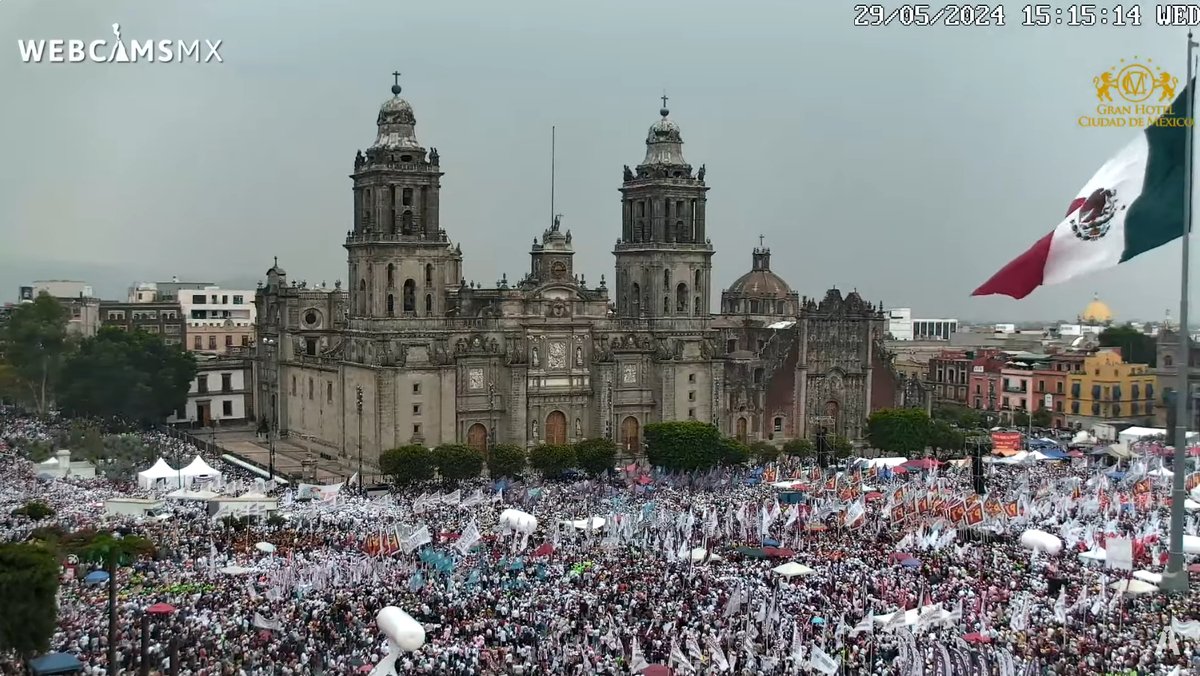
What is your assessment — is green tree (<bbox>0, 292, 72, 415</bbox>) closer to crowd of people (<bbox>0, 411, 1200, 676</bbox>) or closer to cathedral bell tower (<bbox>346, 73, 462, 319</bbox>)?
cathedral bell tower (<bbox>346, 73, 462, 319</bbox>)

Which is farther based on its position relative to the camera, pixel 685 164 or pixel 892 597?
pixel 685 164

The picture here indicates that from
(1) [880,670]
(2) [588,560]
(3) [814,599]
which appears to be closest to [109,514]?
(2) [588,560]

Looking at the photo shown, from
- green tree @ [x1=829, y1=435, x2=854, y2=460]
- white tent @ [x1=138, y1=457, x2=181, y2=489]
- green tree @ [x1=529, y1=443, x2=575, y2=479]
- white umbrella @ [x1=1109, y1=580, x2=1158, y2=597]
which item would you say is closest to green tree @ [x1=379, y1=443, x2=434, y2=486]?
green tree @ [x1=529, y1=443, x2=575, y2=479]

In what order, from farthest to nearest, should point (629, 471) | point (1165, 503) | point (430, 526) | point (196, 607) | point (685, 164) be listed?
point (685, 164) → point (629, 471) → point (1165, 503) → point (430, 526) → point (196, 607)

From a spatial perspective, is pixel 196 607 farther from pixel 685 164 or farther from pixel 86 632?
pixel 685 164

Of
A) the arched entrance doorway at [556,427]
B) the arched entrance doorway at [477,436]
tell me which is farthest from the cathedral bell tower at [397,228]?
the arched entrance doorway at [556,427]

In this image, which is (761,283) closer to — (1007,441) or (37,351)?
(1007,441)

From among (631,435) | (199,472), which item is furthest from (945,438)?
(199,472)
